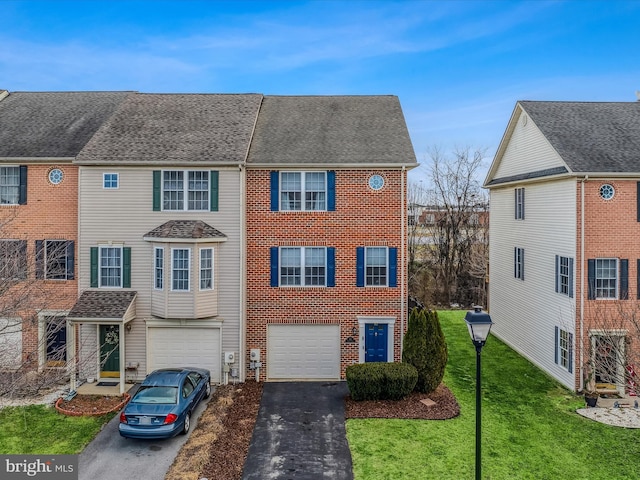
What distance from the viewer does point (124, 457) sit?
9.46 m

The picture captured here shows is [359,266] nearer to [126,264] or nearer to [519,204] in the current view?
[126,264]

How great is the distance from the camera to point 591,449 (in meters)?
9.91

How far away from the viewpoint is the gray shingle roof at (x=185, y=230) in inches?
535

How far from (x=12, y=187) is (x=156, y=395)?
33.8 feet

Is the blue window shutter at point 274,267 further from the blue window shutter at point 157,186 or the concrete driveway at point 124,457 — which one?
the concrete driveway at point 124,457

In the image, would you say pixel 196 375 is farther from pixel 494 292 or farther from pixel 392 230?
pixel 494 292

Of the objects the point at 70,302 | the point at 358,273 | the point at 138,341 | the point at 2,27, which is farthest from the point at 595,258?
the point at 2,27

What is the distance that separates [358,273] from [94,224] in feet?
31.4

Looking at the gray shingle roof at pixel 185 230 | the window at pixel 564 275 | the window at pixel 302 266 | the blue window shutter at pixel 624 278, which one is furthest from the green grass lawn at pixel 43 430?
the blue window shutter at pixel 624 278

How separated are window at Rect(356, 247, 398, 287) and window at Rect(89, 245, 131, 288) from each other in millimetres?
8250

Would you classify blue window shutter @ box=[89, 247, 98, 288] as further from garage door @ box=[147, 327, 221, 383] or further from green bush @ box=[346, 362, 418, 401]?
green bush @ box=[346, 362, 418, 401]

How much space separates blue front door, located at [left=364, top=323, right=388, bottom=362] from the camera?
48.2ft

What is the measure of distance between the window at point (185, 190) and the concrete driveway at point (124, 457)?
23.8 ft

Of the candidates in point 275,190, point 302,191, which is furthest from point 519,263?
point 275,190
